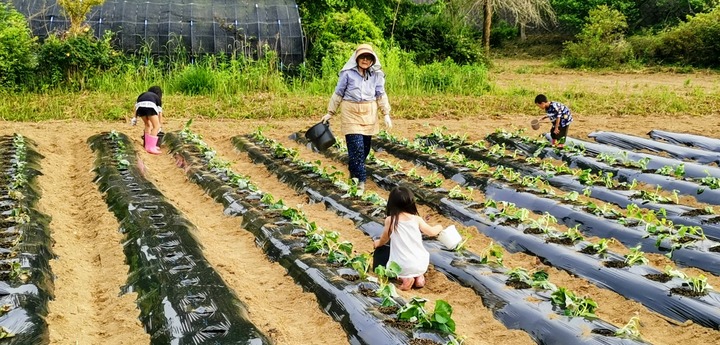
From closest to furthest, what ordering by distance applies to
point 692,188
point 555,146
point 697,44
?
point 692,188 → point 555,146 → point 697,44

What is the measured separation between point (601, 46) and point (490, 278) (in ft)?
70.8

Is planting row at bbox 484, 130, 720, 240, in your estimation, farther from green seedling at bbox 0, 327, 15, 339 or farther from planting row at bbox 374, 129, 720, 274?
green seedling at bbox 0, 327, 15, 339

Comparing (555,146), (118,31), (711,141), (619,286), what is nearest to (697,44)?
(711,141)

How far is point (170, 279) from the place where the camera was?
484 cm

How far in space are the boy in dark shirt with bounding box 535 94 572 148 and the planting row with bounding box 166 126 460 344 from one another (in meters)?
4.47

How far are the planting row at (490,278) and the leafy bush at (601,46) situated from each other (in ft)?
61.0

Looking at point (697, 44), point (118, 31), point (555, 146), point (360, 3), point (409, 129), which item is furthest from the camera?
point (697, 44)

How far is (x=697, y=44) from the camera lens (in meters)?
23.4

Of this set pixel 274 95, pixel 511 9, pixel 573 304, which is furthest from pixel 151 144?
pixel 511 9

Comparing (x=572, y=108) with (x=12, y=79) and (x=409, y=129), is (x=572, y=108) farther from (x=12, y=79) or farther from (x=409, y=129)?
(x=12, y=79)

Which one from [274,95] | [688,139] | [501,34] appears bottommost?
[501,34]

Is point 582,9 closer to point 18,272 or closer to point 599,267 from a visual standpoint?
point 599,267

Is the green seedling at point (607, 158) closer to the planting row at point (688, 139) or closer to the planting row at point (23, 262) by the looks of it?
the planting row at point (688, 139)

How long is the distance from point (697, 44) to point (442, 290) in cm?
2122
